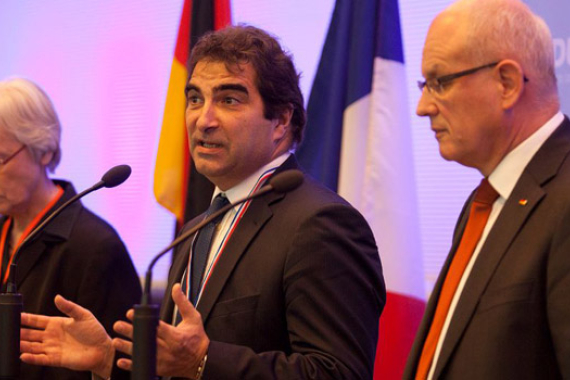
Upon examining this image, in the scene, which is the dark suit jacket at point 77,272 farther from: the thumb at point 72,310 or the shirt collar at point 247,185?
the thumb at point 72,310

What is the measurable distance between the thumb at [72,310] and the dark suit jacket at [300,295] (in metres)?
0.35

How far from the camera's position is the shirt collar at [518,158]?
1.97 metres

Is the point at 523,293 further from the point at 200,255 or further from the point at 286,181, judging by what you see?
the point at 200,255

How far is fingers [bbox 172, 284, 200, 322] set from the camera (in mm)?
1904

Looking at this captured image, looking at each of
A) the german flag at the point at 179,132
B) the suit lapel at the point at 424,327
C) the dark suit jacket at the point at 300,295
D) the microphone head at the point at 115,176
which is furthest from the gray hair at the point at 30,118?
the suit lapel at the point at 424,327

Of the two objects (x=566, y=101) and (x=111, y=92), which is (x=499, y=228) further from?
(x=111, y=92)

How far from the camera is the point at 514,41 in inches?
78.3

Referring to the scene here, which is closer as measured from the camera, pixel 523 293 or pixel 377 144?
pixel 523 293

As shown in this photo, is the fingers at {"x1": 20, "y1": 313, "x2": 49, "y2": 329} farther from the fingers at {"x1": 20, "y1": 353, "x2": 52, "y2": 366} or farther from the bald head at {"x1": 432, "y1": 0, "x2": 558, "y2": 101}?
the bald head at {"x1": 432, "y1": 0, "x2": 558, "y2": 101}

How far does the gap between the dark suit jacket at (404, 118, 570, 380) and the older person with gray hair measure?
63.3 inches

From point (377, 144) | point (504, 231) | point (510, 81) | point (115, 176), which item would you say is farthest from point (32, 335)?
point (377, 144)

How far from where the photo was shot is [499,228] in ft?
6.25

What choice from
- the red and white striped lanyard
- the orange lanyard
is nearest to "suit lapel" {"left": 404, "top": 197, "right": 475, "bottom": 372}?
the red and white striped lanyard

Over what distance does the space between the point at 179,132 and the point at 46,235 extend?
1118 millimetres
